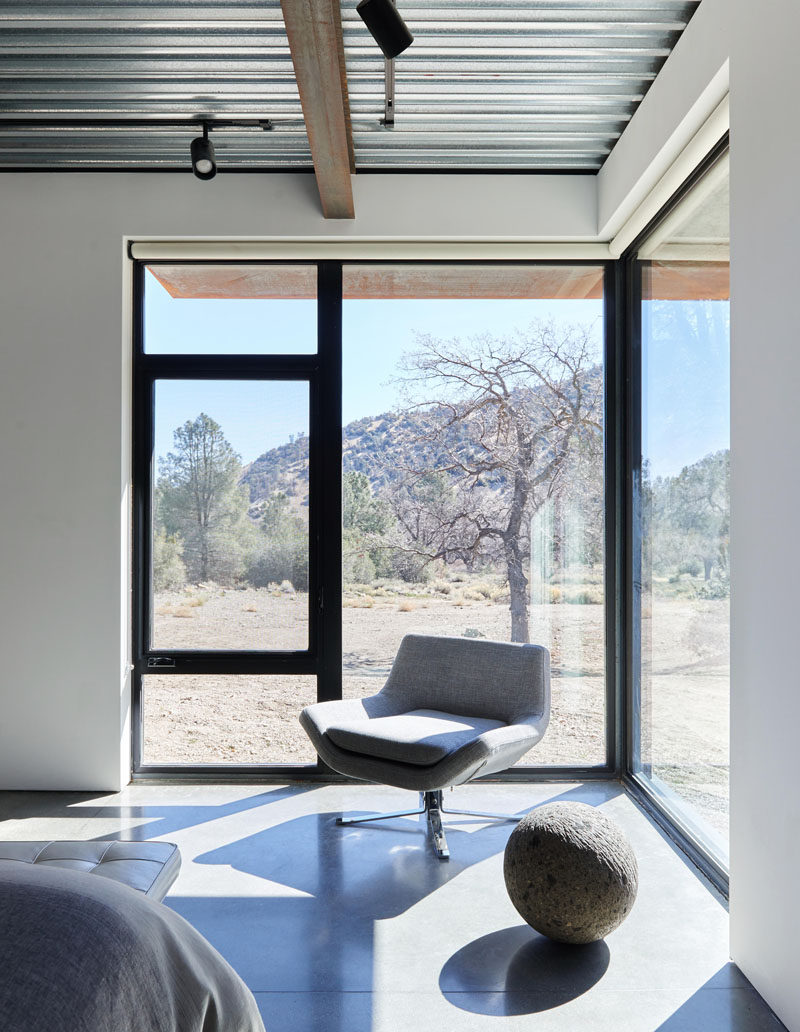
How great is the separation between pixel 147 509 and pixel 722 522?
9.09 ft

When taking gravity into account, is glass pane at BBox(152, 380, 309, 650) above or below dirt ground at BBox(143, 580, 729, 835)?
above

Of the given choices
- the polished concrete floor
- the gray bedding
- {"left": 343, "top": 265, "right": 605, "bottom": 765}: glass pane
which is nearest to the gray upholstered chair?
the polished concrete floor

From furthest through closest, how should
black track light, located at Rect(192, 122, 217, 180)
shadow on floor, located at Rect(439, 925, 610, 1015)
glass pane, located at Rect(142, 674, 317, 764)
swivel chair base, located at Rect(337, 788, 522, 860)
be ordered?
glass pane, located at Rect(142, 674, 317, 764) → black track light, located at Rect(192, 122, 217, 180) → swivel chair base, located at Rect(337, 788, 522, 860) → shadow on floor, located at Rect(439, 925, 610, 1015)

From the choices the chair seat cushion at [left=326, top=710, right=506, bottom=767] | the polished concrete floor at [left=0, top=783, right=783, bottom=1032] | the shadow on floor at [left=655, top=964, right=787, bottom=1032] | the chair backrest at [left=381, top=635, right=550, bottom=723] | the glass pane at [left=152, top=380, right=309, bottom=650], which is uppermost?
the glass pane at [left=152, top=380, right=309, bottom=650]

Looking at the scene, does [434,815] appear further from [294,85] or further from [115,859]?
[294,85]

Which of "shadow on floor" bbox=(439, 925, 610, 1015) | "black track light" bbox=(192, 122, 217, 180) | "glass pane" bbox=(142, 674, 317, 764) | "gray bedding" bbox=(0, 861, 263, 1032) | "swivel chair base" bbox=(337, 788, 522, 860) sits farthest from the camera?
"glass pane" bbox=(142, 674, 317, 764)

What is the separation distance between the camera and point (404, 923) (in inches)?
104

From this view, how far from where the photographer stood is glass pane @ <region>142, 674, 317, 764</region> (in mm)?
4145

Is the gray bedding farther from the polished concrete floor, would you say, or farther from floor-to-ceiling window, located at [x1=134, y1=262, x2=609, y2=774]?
floor-to-ceiling window, located at [x1=134, y1=262, x2=609, y2=774]

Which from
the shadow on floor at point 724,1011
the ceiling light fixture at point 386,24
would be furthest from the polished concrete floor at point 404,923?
the ceiling light fixture at point 386,24

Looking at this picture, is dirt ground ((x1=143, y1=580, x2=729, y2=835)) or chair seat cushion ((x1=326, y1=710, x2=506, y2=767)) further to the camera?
dirt ground ((x1=143, y1=580, x2=729, y2=835))

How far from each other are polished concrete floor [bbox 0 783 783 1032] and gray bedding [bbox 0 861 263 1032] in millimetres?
959

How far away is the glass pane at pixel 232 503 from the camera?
4.18m

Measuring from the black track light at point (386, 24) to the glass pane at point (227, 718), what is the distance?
9.46ft
